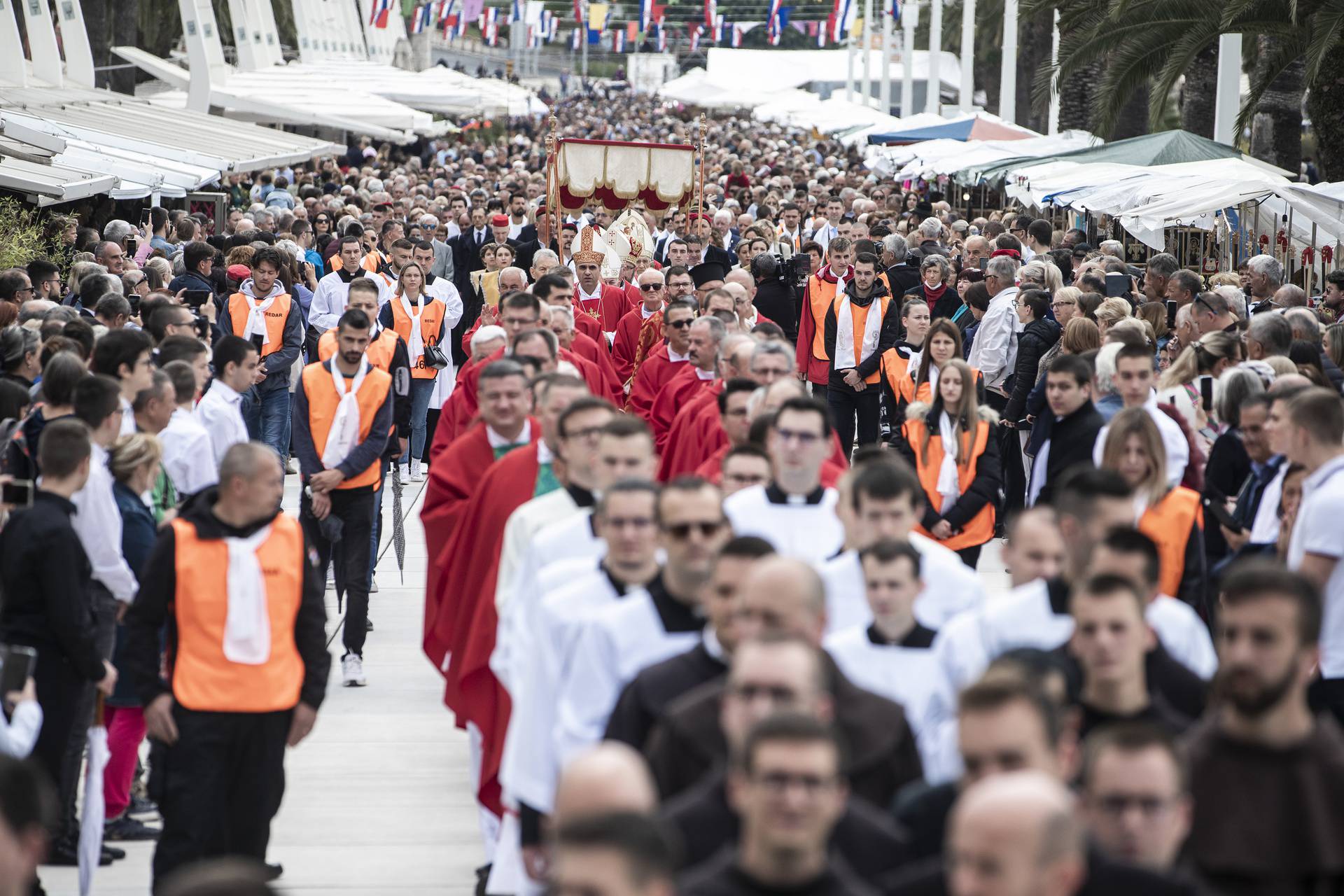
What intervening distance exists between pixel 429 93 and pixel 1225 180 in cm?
2675

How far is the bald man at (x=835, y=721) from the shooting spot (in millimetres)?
4598

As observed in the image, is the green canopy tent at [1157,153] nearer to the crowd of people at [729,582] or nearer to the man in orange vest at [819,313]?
the man in orange vest at [819,313]

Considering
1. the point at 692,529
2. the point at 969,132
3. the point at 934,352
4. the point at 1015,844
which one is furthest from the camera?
the point at 969,132

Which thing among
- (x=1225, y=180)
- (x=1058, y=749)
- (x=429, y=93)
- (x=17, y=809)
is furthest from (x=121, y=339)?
(x=429, y=93)

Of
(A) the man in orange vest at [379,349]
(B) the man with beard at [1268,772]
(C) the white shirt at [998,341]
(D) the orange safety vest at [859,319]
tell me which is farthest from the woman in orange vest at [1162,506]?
(D) the orange safety vest at [859,319]

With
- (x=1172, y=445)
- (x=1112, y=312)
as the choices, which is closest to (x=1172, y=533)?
(x=1172, y=445)

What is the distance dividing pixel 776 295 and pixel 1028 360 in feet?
14.3

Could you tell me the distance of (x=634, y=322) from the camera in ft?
46.9

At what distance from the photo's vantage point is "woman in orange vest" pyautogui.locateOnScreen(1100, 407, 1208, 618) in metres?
7.39

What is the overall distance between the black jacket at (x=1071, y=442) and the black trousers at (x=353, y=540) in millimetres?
3389

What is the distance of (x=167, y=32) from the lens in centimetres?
4572

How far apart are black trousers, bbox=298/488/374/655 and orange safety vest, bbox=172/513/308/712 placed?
11.0 ft

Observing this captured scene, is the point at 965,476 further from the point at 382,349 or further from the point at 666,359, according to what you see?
the point at 382,349

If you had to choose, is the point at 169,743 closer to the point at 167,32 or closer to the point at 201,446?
the point at 201,446
